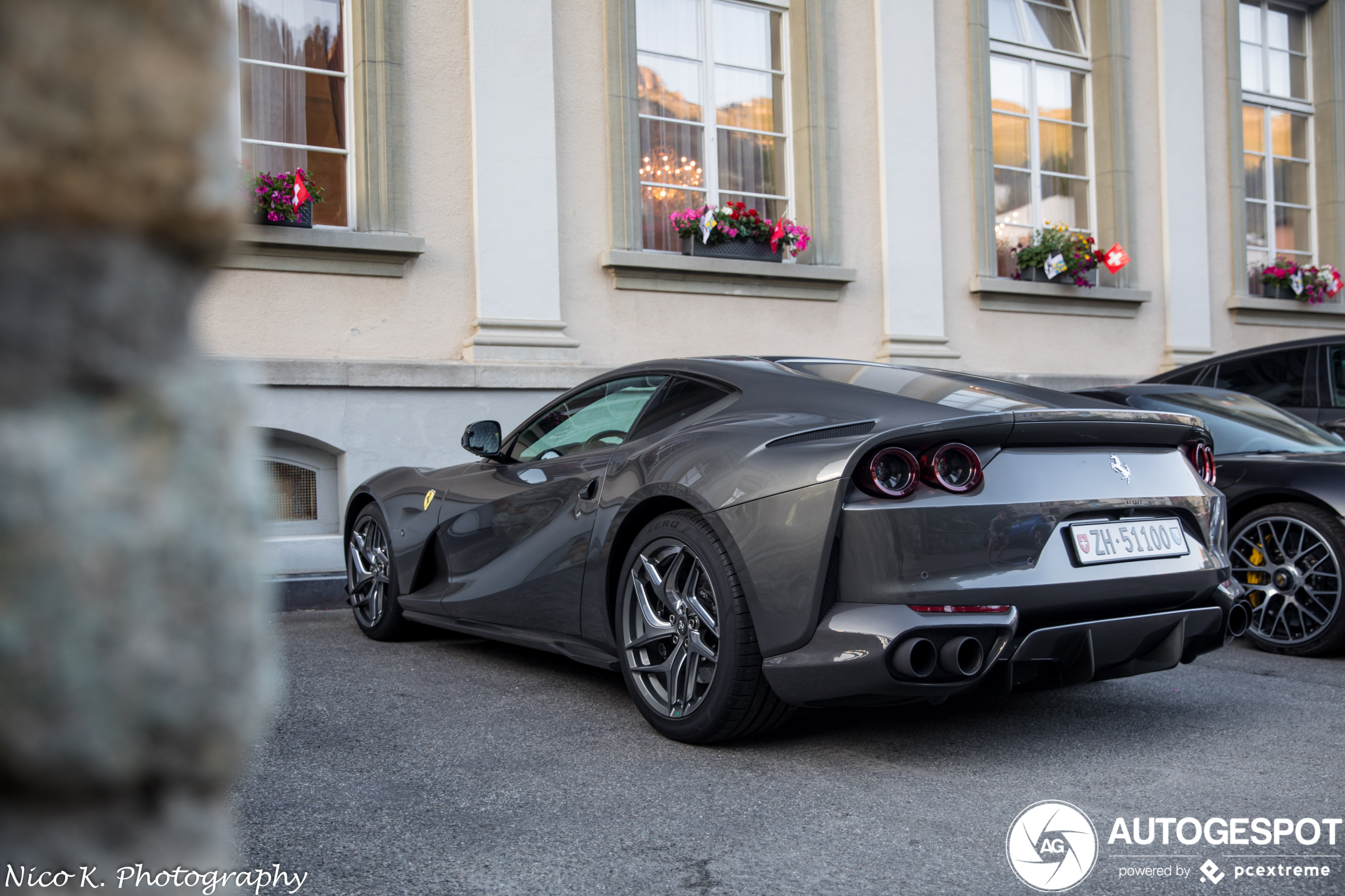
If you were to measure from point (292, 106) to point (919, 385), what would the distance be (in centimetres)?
653

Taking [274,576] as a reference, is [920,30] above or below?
above

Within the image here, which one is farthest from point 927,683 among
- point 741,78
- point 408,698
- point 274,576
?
point 741,78

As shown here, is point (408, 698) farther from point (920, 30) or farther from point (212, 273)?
point (920, 30)

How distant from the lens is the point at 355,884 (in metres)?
2.36

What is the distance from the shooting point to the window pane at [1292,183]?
1385 cm

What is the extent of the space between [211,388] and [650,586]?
2.99m

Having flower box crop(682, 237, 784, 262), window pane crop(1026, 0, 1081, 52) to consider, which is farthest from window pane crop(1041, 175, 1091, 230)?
flower box crop(682, 237, 784, 262)

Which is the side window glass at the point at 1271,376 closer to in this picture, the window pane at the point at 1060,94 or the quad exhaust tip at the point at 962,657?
the quad exhaust tip at the point at 962,657

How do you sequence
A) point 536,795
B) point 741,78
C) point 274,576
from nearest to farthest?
point 536,795, point 274,576, point 741,78

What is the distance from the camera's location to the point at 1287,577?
5176mm

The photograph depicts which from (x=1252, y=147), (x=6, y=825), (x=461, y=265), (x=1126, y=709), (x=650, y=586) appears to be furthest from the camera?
(x=1252, y=147)

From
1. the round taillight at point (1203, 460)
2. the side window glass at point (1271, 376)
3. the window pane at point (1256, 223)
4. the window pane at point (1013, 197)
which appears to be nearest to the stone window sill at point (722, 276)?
the window pane at point (1013, 197)

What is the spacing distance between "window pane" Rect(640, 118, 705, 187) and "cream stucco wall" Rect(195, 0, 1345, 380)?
25.4 inches

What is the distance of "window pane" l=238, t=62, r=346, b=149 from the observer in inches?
333
